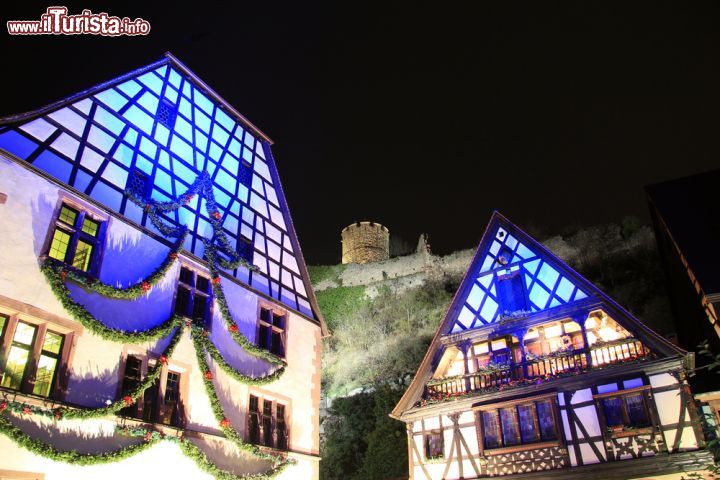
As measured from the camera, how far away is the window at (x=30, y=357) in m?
9.31

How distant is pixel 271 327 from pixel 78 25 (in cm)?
927

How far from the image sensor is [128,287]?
11.7 meters

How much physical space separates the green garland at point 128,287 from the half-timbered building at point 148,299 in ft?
0.11

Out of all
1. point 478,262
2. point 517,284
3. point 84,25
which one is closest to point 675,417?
point 517,284

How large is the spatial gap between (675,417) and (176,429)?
11.1 meters

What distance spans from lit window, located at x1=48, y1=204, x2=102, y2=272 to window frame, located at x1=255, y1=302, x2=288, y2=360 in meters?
4.95

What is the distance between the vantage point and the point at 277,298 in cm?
1609

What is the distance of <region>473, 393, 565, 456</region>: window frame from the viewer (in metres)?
14.2

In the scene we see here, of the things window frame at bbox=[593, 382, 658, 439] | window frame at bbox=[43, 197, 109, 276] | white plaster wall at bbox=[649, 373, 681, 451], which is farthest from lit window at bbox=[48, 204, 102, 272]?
white plaster wall at bbox=[649, 373, 681, 451]

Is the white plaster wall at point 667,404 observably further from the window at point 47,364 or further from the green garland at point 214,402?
the window at point 47,364

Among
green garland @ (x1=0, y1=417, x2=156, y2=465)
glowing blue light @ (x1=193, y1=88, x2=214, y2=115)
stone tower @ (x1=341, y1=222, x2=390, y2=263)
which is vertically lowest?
green garland @ (x1=0, y1=417, x2=156, y2=465)

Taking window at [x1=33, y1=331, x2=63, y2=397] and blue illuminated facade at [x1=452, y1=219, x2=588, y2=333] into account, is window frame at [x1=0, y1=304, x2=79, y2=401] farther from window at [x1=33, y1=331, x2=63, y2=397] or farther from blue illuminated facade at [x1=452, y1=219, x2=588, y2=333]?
blue illuminated facade at [x1=452, y1=219, x2=588, y2=333]

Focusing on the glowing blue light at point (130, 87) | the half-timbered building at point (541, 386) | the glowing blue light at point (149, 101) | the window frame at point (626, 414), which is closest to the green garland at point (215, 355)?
the half-timbered building at point (541, 386)

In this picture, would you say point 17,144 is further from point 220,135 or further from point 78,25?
point 220,135
